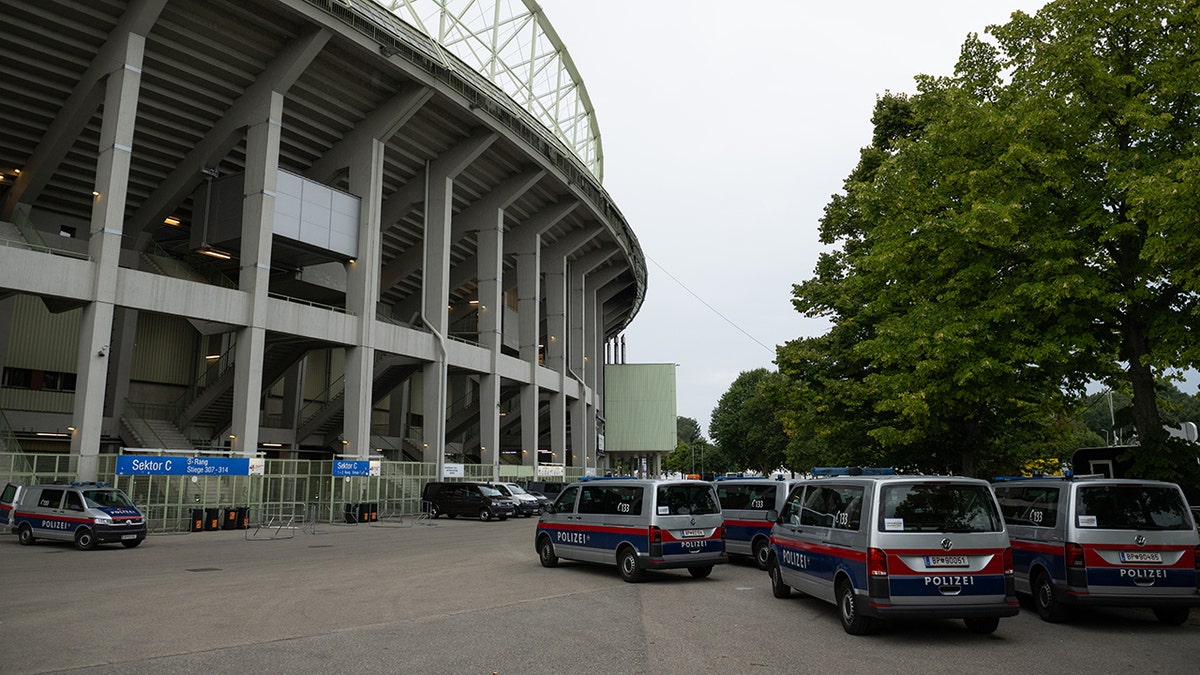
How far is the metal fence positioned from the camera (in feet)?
79.4

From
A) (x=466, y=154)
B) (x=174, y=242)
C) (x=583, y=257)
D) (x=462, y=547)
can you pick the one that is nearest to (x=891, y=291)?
(x=462, y=547)

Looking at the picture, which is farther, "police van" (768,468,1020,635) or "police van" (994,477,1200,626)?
"police van" (994,477,1200,626)

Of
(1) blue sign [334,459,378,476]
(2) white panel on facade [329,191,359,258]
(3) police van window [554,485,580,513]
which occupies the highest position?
(2) white panel on facade [329,191,359,258]

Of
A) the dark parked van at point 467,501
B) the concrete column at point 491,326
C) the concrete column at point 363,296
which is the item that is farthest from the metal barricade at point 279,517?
the concrete column at point 491,326

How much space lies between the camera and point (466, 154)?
37.5 metres

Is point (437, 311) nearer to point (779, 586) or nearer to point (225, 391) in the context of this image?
point (225, 391)

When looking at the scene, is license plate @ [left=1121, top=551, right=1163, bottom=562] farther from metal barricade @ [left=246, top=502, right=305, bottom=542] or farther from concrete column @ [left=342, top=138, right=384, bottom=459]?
concrete column @ [left=342, top=138, right=384, bottom=459]

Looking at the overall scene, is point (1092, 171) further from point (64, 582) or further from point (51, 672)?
point (64, 582)

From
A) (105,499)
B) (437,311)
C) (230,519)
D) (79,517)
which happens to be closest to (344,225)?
(437,311)

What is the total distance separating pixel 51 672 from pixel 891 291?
15571 millimetres

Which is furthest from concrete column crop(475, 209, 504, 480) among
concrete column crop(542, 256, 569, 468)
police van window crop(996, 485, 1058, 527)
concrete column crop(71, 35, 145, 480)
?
police van window crop(996, 485, 1058, 527)

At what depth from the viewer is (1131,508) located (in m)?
9.60

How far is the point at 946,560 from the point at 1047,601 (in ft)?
8.39

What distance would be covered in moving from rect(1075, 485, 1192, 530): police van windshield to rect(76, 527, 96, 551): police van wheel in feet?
67.4
